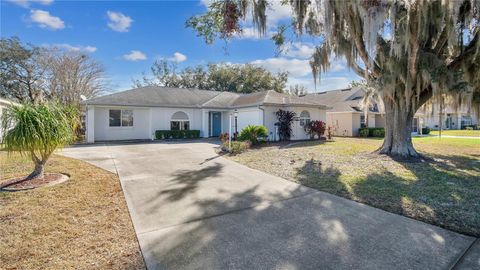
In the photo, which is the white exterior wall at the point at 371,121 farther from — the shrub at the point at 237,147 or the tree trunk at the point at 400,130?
the shrub at the point at 237,147

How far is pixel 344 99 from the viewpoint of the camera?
25.5 metres

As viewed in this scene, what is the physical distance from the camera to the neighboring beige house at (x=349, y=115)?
2284 cm

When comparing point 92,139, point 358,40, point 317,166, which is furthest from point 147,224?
point 92,139

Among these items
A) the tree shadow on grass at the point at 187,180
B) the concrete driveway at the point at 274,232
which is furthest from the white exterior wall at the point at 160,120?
the concrete driveway at the point at 274,232

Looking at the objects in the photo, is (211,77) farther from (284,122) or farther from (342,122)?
(284,122)

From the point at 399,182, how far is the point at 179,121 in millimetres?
15764

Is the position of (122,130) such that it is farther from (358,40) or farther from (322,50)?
(358,40)

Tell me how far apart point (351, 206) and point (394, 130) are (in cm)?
725

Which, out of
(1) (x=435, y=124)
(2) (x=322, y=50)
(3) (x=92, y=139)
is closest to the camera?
(2) (x=322, y=50)

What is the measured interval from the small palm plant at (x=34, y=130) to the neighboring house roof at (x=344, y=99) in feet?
69.2

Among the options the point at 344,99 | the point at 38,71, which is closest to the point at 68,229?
the point at 344,99

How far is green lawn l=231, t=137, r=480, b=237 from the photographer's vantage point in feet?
13.9

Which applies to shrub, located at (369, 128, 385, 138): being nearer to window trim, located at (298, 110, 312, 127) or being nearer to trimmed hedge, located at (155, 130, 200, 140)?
window trim, located at (298, 110, 312, 127)

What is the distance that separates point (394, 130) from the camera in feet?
33.3
